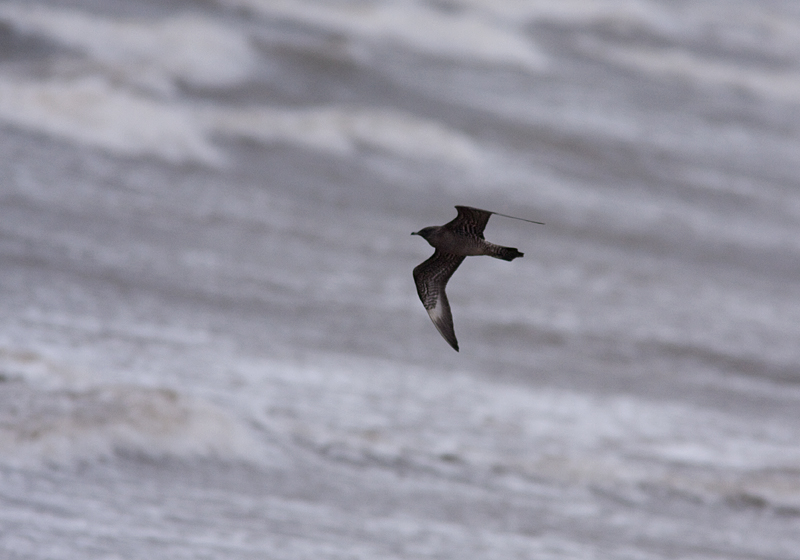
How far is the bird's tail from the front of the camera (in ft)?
12.0

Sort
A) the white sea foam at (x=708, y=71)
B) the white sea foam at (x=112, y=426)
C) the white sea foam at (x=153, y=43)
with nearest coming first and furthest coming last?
the white sea foam at (x=112, y=426)
the white sea foam at (x=153, y=43)
the white sea foam at (x=708, y=71)

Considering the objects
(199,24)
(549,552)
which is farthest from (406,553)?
(199,24)

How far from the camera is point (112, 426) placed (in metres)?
6.84

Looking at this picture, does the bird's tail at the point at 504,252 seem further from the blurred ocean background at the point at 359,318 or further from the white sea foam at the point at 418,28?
the white sea foam at the point at 418,28

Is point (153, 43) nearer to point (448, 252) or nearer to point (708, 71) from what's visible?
point (708, 71)

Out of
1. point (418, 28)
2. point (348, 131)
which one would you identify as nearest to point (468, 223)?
point (348, 131)

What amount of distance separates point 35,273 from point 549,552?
4.20 metres

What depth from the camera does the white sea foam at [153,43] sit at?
18.0 m

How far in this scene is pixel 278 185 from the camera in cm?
1315

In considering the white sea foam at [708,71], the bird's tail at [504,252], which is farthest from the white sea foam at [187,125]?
the white sea foam at [708,71]

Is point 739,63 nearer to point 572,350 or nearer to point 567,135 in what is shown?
point 567,135

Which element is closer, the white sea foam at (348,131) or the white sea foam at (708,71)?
the white sea foam at (348,131)

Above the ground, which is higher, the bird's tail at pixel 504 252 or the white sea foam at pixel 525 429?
the white sea foam at pixel 525 429

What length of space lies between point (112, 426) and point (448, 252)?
122 inches
